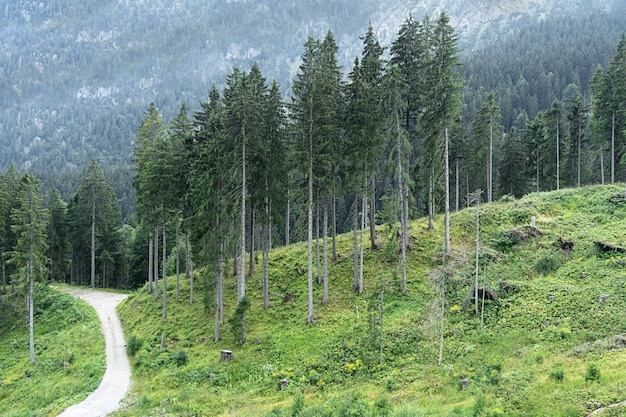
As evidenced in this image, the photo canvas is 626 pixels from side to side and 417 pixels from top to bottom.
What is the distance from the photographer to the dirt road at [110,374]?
2212 cm

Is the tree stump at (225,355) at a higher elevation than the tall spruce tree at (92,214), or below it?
below

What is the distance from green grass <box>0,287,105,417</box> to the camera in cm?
2545

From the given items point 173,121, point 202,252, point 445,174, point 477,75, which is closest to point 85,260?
point 173,121

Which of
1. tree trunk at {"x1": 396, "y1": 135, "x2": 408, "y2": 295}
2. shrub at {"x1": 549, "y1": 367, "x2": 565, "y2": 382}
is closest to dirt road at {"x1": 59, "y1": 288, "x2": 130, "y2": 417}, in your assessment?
tree trunk at {"x1": 396, "y1": 135, "x2": 408, "y2": 295}

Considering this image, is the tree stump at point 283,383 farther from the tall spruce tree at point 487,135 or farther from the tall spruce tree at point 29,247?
the tall spruce tree at point 487,135

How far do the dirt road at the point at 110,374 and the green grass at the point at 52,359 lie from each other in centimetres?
56

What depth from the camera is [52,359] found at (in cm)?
3181

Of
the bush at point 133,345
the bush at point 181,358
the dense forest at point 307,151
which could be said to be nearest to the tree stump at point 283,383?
the dense forest at point 307,151

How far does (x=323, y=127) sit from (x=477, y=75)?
150 meters

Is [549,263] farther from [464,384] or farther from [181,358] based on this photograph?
[181,358]

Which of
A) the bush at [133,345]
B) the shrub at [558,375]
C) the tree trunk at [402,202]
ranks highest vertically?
the tree trunk at [402,202]

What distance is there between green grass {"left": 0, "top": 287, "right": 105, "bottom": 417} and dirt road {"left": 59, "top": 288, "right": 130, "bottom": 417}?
1.83ft

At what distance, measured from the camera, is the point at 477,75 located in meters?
156

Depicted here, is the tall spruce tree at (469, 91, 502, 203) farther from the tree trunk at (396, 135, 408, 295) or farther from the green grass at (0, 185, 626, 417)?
the tree trunk at (396, 135, 408, 295)
